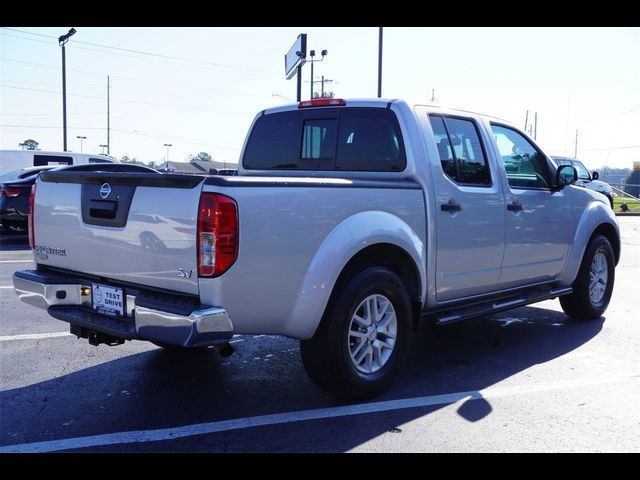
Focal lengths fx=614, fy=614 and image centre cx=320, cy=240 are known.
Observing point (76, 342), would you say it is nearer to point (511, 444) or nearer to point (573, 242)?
point (511, 444)

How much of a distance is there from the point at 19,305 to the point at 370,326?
4475mm

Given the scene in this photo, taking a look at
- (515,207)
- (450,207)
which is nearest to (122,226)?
(450,207)

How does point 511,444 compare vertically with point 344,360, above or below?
below

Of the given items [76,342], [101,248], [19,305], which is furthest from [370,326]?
[19,305]

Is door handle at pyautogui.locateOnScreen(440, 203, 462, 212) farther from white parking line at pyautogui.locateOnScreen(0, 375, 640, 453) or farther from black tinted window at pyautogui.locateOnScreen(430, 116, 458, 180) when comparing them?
white parking line at pyautogui.locateOnScreen(0, 375, 640, 453)

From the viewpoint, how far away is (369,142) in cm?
475

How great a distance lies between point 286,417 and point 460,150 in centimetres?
250

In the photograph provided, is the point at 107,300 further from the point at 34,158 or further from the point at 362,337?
the point at 34,158

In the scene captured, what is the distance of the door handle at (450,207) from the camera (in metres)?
4.48

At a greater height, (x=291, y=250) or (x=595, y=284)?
(x=291, y=250)

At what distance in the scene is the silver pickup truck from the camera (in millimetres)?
3303

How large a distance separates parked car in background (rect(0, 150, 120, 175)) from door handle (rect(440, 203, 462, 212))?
1430cm

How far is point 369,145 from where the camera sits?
474cm

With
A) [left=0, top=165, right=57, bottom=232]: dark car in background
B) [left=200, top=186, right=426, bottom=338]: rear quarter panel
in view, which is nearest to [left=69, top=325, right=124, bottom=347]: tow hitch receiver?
[left=200, top=186, right=426, bottom=338]: rear quarter panel
